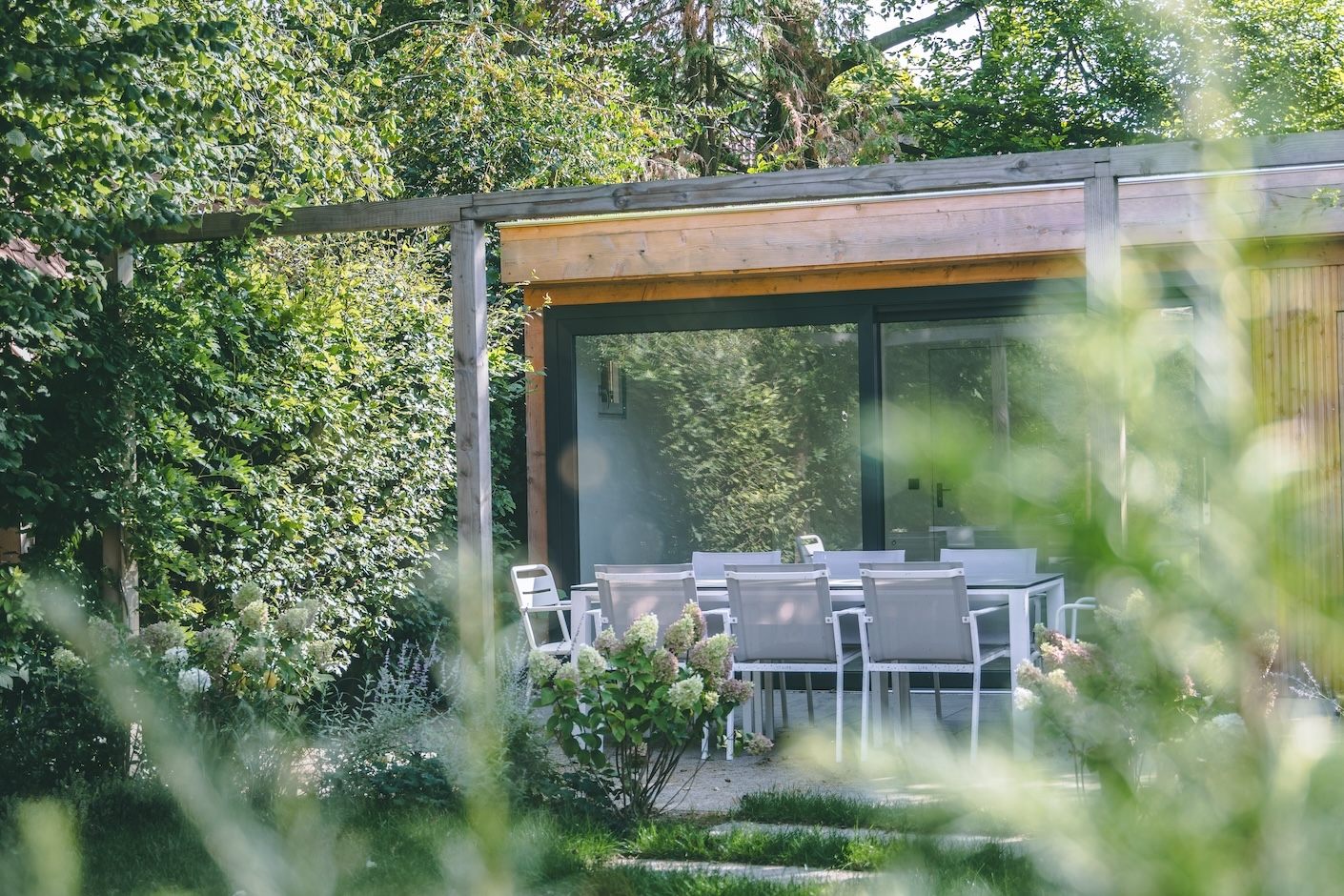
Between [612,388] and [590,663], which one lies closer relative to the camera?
[590,663]

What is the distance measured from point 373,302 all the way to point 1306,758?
6.35 metres

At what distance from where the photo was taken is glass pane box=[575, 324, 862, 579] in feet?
27.4

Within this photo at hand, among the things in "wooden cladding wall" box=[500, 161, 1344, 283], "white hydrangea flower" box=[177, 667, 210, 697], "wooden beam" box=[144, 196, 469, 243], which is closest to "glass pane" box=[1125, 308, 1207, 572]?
"white hydrangea flower" box=[177, 667, 210, 697]

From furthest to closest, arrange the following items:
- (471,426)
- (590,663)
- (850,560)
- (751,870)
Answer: (850,560)
(471,426)
(590,663)
(751,870)

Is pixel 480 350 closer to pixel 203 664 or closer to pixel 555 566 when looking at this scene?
pixel 203 664

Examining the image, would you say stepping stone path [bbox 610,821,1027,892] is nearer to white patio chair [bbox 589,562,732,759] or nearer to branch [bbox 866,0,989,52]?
white patio chair [bbox 589,562,732,759]

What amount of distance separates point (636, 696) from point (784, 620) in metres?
1.37

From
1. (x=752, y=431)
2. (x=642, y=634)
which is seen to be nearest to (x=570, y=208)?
(x=642, y=634)

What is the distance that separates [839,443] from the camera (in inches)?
328

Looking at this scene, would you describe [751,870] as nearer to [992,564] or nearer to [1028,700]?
[1028,700]

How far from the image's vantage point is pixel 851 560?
7203 mm

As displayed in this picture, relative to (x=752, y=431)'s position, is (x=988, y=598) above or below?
below

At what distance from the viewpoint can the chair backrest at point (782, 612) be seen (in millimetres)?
5703

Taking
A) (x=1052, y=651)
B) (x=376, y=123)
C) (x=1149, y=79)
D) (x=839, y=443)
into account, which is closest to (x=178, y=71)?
(x=376, y=123)
